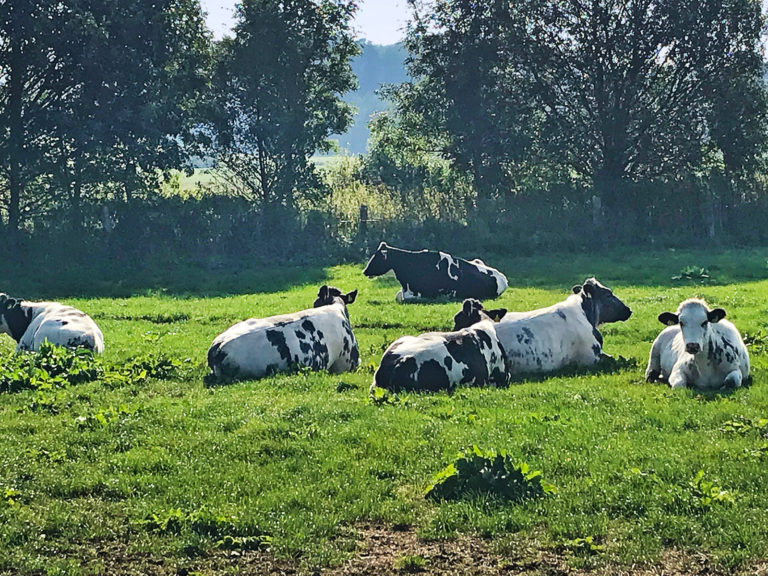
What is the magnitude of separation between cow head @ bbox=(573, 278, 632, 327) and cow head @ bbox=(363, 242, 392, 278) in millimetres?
9756

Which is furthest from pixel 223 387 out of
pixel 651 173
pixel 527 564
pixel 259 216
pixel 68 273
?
pixel 651 173

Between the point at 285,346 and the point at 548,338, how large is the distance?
3.84 m

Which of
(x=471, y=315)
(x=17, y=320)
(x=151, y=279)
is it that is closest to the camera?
(x=471, y=315)

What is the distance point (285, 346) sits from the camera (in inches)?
544

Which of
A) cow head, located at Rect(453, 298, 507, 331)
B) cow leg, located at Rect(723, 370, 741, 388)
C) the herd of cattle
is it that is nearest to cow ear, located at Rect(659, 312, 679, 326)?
the herd of cattle

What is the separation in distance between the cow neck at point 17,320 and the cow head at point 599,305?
9.51m

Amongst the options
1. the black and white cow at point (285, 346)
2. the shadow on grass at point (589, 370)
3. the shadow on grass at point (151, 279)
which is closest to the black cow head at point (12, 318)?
the black and white cow at point (285, 346)

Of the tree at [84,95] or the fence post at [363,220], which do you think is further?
the fence post at [363,220]

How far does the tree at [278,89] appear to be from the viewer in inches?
1373

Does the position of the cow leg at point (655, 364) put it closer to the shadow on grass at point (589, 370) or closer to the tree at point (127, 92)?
the shadow on grass at point (589, 370)

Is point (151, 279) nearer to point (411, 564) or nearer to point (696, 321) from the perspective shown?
point (696, 321)

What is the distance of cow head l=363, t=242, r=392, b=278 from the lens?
83.8ft

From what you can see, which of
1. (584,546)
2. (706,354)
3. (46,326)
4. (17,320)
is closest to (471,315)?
(706,354)

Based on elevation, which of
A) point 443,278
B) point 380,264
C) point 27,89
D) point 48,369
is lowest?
point 48,369
